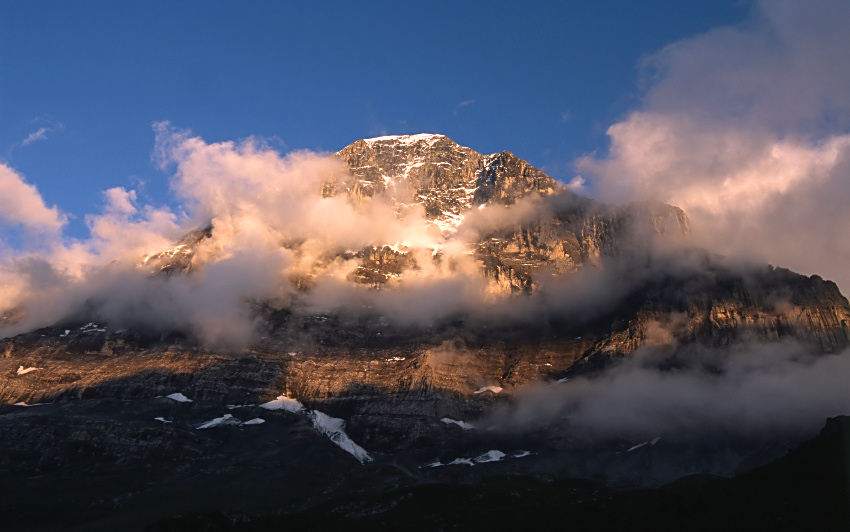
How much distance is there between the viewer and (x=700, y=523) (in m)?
199

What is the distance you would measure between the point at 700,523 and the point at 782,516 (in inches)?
841

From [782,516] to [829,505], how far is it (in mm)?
12859

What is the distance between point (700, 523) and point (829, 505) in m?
33.6

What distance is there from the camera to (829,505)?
621 ft

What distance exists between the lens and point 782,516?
190 metres

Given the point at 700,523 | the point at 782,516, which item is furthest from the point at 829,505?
the point at 700,523

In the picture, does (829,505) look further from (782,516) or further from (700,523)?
(700,523)
